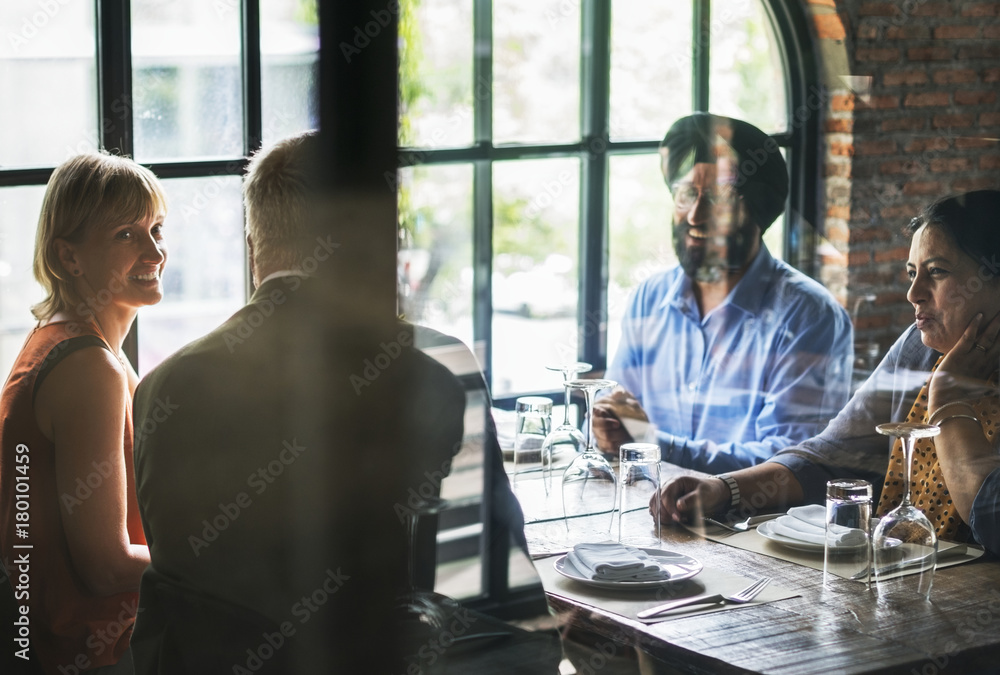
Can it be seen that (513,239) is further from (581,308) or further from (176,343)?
(176,343)

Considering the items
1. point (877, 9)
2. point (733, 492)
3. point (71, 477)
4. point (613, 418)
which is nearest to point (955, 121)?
point (877, 9)

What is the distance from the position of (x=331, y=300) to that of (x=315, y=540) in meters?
0.21

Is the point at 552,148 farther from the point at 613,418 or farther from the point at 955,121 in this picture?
the point at 955,121

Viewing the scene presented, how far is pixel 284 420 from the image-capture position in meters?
0.93

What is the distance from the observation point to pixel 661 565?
1.43m

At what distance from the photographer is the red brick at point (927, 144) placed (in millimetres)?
3547

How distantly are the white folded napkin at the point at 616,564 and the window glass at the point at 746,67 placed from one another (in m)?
2.34

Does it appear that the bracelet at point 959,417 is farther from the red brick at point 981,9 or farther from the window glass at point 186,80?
the red brick at point 981,9

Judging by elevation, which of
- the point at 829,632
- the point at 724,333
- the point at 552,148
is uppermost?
the point at 552,148

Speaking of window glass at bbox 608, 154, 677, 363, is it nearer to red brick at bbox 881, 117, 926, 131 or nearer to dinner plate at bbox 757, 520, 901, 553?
red brick at bbox 881, 117, 926, 131

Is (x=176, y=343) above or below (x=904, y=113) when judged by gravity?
below

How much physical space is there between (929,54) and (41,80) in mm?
2819

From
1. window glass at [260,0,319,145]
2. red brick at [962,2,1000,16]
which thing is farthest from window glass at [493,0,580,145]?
red brick at [962,2,1000,16]

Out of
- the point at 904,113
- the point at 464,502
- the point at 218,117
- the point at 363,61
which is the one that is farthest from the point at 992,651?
the point at 904,113
